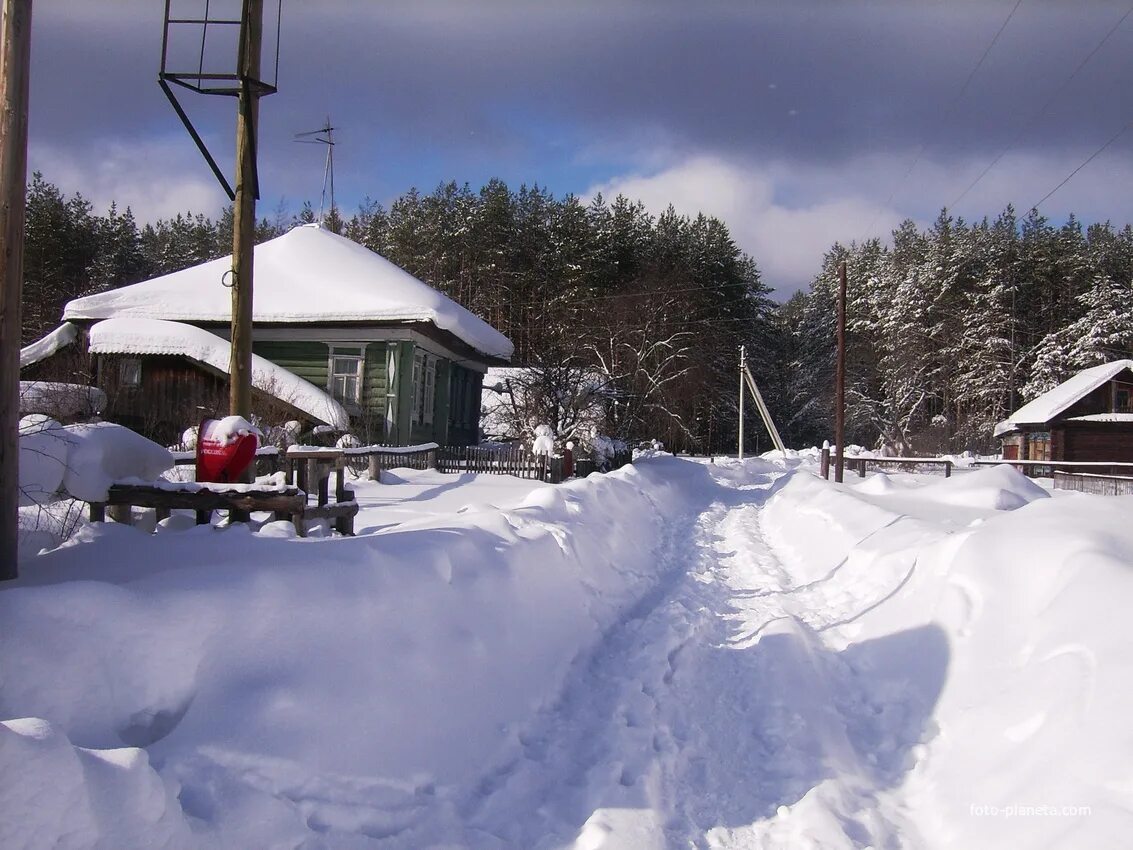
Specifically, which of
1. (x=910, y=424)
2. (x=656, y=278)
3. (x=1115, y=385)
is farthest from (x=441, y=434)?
(x=910, y=424)

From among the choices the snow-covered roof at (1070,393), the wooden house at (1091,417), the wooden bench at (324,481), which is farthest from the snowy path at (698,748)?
the wooden house at (1091,417)

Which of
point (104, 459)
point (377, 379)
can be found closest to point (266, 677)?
point (104, 459)

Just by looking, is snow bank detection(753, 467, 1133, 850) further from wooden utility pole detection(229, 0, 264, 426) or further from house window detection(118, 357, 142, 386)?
house window detection(118, 357, 142, 386)

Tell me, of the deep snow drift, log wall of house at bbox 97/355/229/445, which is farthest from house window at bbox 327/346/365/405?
the deep snow drift

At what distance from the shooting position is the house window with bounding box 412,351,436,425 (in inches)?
886

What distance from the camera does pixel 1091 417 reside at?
1305 inches

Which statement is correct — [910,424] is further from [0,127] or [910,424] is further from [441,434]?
[0,127]

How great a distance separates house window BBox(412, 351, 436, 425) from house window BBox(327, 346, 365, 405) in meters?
1.66

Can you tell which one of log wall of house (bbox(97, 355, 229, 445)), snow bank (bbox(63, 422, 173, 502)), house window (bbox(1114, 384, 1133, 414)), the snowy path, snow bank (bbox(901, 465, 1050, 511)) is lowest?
the snowy path

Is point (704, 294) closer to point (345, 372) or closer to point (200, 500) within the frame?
point (345, 372)

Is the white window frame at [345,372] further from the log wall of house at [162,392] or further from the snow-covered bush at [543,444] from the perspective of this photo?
the snow-covered bush at [543,444]

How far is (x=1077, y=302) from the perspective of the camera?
4925cm

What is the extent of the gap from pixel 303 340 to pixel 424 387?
3.80 m

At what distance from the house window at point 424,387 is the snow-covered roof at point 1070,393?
26.7 meters
